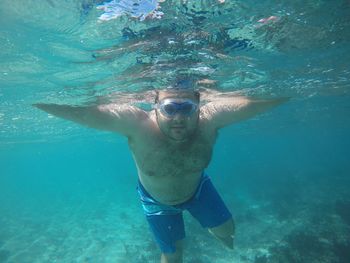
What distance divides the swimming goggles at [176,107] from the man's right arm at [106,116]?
0.62 meters

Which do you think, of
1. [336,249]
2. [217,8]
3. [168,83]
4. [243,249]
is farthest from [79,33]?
[336,249]

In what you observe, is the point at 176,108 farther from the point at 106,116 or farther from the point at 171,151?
the point at 106,116

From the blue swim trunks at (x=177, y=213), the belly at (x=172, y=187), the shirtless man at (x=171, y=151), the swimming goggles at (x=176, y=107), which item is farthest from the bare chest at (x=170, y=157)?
the blue swim trunks at (x=177, y=213)

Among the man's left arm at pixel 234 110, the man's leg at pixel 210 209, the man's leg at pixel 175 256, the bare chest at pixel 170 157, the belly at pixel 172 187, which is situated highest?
the man's left arm at pixel 234 110

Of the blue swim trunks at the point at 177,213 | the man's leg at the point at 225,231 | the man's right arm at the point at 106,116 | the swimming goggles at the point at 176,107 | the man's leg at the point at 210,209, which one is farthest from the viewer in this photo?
the man's leg at the point at 225,231

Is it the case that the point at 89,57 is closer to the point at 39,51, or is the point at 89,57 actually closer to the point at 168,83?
the point at 39,51

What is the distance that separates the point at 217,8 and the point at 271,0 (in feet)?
4.82

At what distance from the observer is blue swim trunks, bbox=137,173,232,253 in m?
8.09

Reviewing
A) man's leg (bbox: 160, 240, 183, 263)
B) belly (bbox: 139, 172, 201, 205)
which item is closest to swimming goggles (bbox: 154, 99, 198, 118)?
belly (bbox: 139, 172, 201, 205)

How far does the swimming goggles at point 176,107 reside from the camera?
7.29 metres

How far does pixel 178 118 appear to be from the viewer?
7148mm

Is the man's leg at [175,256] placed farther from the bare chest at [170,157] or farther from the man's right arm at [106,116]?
the man's right arm at [106,116]

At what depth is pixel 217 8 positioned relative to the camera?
7879 millimetres

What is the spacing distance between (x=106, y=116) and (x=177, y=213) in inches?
136
